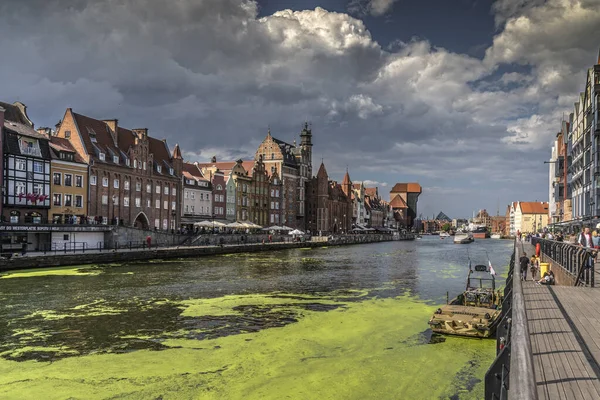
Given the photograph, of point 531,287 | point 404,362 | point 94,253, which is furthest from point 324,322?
point 94,253

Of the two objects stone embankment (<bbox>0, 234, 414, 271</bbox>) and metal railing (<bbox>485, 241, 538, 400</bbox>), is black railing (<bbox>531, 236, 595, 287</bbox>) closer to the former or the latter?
metal railing (<bbox>485, 241, 538, 400</bbox>)

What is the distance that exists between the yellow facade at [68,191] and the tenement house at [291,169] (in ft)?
222

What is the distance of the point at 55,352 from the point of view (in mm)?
17719

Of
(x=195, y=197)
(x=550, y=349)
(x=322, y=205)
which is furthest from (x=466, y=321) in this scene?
(x=322, y=205)

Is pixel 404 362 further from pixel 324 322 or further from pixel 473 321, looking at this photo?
pixel 324 322

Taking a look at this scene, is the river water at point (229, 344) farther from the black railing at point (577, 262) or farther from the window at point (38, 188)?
the window at point (38, 188)

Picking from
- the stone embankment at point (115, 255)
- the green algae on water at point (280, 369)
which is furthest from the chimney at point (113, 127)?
the green algae on water at point (280, 369)

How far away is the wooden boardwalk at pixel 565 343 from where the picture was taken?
26.8 feet

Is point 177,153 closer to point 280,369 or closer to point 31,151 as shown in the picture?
point 31,151

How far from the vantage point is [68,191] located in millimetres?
65500

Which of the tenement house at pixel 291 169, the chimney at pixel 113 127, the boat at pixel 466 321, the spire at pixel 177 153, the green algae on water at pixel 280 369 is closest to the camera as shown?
the green algae on water at pixel 280 369

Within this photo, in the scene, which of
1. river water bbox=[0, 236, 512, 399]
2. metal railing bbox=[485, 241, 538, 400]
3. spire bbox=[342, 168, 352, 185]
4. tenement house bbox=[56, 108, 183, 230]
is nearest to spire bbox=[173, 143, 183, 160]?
tenement house bbox=[56, 108, 183, 230]

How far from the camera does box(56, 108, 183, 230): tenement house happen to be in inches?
2773

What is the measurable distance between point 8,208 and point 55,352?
47145 millimetres
